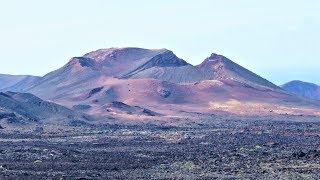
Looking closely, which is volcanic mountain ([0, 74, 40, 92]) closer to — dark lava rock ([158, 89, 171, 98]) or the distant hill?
the distant hill

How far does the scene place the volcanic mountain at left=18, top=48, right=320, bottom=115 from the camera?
120938mm

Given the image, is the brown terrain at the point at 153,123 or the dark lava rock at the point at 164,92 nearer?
the brown terrain at the point at 153,123

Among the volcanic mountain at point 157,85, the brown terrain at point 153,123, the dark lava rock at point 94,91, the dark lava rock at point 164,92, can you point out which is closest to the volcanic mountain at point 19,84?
→ the brown terrain at point 153,123

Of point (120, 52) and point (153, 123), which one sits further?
point (120, 52)

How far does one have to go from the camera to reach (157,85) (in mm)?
127938

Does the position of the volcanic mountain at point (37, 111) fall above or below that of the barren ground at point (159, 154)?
above

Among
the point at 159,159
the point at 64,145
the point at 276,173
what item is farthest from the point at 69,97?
the point at 276,173

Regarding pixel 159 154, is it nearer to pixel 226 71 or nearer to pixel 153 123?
pixel 153 123

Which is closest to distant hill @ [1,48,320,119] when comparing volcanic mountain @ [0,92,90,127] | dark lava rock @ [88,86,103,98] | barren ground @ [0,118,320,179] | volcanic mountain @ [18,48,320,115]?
volcanic mountain @ [18,48,320,115]

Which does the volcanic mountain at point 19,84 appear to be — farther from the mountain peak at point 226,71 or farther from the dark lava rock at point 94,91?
the dark lava rock at point 94,91

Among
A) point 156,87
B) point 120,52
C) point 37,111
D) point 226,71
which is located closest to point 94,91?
point 156,87

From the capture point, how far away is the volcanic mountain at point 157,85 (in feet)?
397

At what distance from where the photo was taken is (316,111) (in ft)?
376

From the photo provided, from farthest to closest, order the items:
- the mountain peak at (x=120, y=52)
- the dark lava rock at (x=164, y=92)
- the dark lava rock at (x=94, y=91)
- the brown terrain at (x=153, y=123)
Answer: the mountain peak at (x=120, y=52) < the dark lava rock at (x=94, y=91) < the dark lava rock at (x=164, y=92) < the brown terrain at (x=153, y=123)
